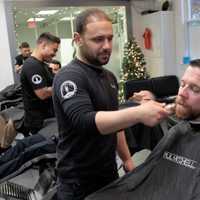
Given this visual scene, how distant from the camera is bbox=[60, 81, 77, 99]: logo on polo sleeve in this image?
1213mm

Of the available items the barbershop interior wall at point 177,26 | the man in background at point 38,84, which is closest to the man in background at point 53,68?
the man in background at point 38,84

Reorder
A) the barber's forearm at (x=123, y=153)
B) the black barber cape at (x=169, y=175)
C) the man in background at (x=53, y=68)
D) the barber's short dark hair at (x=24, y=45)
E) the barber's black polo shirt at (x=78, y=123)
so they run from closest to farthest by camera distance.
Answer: the barber's black polo shirt at (x=78, y=123), the black barber cape at (x=169, y=175), the barber's forearm at (x=123, y=153), the man in background at (x=53, y=68), the barber's short dark hair at (x=24, y=45)

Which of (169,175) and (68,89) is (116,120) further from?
(169,175)

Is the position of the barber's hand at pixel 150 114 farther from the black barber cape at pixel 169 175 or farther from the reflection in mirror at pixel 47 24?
the reflection in mirror at pixel 47 24

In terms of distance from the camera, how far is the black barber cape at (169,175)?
1.34 m

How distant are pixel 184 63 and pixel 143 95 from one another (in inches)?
159

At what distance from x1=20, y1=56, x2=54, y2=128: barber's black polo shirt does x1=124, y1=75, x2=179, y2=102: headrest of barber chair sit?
61.3 inches

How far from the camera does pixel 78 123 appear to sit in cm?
116

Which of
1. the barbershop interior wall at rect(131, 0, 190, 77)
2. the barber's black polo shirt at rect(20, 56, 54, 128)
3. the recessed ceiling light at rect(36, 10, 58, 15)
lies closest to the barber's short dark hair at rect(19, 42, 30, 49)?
the recessed ceiling light at rect(36, 10, 58, 15)

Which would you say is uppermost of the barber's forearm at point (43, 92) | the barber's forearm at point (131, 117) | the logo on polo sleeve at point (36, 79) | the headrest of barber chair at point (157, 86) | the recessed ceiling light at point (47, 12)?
the recessed ceiling light at point (47, 12)

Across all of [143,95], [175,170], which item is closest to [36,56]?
[143,95]

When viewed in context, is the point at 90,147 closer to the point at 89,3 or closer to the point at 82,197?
the point at 82,197

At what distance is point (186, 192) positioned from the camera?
1.32 metres

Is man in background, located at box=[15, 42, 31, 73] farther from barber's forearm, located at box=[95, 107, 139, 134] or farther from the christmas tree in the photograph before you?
barber's forearm, located at box=[95, 107, 139, 134]
